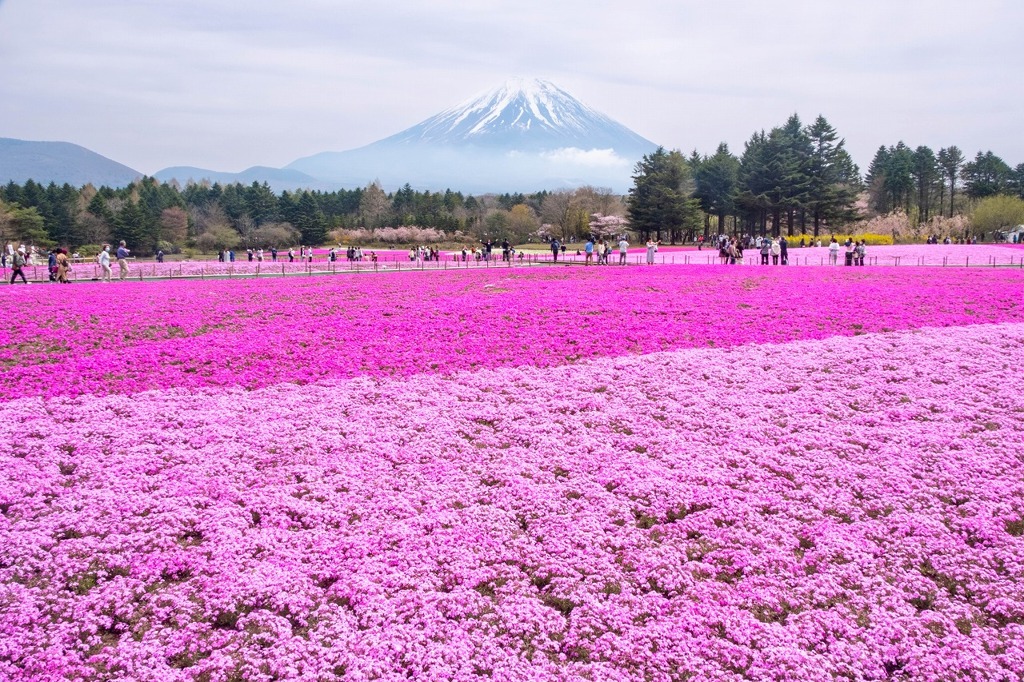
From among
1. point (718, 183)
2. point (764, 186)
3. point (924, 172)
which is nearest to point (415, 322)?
point (764, 186)

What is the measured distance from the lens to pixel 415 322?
18.5 metres

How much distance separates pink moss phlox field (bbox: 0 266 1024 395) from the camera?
46.0 feet

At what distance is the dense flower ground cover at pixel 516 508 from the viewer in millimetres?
5621

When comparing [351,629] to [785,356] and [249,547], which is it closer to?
[249,547]

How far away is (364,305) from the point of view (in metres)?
21.9

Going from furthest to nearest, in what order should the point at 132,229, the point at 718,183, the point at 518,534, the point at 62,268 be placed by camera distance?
the point at 718,183 < the point at 132,229 < the point at 62,268 < the point at 518,534

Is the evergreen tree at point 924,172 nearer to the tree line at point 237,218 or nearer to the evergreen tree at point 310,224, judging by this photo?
the tree line at point 237,218

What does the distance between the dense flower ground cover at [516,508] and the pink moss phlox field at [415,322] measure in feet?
0.69

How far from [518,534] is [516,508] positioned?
0.60 m

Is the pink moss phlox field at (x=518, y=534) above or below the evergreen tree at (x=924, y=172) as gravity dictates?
below

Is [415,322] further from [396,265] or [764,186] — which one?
[764,186]

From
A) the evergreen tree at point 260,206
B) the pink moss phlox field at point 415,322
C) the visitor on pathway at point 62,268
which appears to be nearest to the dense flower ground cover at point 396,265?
the visitor on pathway at point 62,268

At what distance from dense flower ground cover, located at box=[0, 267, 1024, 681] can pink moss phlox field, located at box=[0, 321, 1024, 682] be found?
3cm

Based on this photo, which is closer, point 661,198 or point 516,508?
point 516,508
